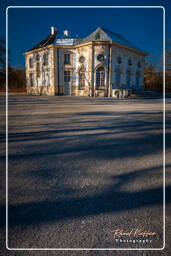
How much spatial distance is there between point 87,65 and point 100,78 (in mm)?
2600

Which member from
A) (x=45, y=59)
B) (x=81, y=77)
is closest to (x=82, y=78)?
(x=81, y=77)

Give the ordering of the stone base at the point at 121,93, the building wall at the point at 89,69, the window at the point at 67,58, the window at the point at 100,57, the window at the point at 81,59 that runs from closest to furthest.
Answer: the stone base at the point at 121,93
the window at the point at 100,57
the building wall at the point at 89,69
the window at the point at 81,59
the window at the point at 67,58

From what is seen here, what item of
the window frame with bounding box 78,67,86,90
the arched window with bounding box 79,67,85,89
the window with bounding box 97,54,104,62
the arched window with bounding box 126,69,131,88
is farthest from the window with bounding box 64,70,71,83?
the arched window with bounding box 126,69,131,88

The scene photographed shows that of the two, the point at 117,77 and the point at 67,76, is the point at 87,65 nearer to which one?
the point at 67,76

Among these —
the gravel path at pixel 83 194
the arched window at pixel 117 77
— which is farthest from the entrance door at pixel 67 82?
the gravel path at pixel 83 194

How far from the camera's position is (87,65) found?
2078cm

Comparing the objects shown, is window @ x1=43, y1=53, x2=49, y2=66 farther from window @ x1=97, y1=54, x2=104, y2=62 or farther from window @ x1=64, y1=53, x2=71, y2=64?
window @ x1=97, y1=54, x2=104, y2=62

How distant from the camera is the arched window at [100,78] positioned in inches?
811

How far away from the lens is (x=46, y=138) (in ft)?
11.4

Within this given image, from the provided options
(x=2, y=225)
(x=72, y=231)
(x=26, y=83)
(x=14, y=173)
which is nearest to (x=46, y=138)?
(x=14, y=173)

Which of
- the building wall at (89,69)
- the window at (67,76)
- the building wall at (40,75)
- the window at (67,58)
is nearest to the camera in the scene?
the building wall at (89,69)

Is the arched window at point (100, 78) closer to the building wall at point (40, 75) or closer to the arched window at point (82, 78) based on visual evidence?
the arched window at point (82, 78)

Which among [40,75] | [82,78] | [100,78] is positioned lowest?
[100,78]

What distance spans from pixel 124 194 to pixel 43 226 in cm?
87
